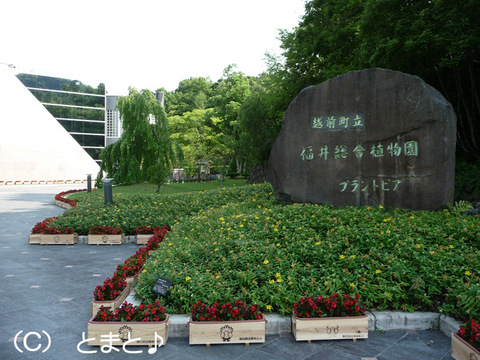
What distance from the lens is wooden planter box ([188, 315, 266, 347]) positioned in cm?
369

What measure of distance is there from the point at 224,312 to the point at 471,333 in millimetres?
2325

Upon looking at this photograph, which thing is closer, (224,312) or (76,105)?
(224,312)

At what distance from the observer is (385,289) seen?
13.6 feet

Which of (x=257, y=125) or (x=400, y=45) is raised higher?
(x=400, y=45)

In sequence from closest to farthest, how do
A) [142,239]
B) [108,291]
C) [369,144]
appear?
[108,291] → [369,144] → [142,239]

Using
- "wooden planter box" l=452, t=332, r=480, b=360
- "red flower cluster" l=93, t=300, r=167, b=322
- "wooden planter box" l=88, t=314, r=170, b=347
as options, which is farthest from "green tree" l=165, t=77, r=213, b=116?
"wooden planter box" l=452, t=332, r=480, b=360

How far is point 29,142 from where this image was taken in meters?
35.8

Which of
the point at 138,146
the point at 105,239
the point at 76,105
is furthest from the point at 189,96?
the point at 105,239

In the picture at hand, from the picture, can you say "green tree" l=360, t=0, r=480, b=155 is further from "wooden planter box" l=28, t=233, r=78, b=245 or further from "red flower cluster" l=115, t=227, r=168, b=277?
"wooden planter box" l=28, t=233, r=78, b=245

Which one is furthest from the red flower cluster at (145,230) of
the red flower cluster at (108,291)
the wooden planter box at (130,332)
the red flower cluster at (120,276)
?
the wooden planter box at (130,332)

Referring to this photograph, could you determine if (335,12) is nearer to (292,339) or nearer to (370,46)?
(370,46)

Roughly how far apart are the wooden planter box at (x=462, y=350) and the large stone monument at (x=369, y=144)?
13.3 ft

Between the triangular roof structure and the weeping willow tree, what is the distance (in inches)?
783

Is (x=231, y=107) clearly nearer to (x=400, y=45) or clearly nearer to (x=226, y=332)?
(x=400, y=45)
